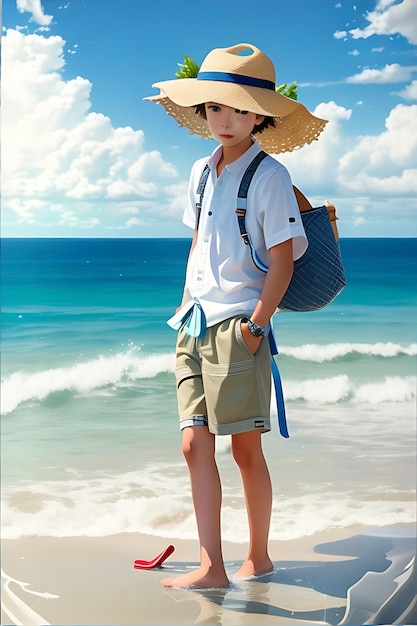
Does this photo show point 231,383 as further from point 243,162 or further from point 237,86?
point 237,86

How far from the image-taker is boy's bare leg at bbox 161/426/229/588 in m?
2.53

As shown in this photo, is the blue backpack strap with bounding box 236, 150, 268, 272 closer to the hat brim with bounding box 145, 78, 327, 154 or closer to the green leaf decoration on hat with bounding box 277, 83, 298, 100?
the hat brim with bounding box 145, 78, 327, 154

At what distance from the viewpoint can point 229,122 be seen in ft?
8.19

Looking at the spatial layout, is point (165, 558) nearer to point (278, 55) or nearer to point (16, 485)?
point (16, 485)

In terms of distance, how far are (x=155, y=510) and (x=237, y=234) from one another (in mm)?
1177

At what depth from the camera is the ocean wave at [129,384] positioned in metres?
5.08

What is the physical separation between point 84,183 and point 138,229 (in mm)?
1045

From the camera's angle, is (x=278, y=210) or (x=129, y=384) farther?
(x=129, y=384)

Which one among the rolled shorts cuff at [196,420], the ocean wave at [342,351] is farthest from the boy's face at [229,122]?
the ocean wave at [342,351]

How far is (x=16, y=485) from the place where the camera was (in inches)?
147

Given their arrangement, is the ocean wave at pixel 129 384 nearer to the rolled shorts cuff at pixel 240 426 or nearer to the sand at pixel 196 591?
the sand at pixel 196 591

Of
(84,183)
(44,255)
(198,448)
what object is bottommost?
(198,448)

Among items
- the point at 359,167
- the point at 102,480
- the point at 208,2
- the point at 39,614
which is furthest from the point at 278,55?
the point at 39,614

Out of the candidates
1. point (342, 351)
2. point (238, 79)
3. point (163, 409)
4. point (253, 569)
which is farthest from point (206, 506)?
point (342, 351)
